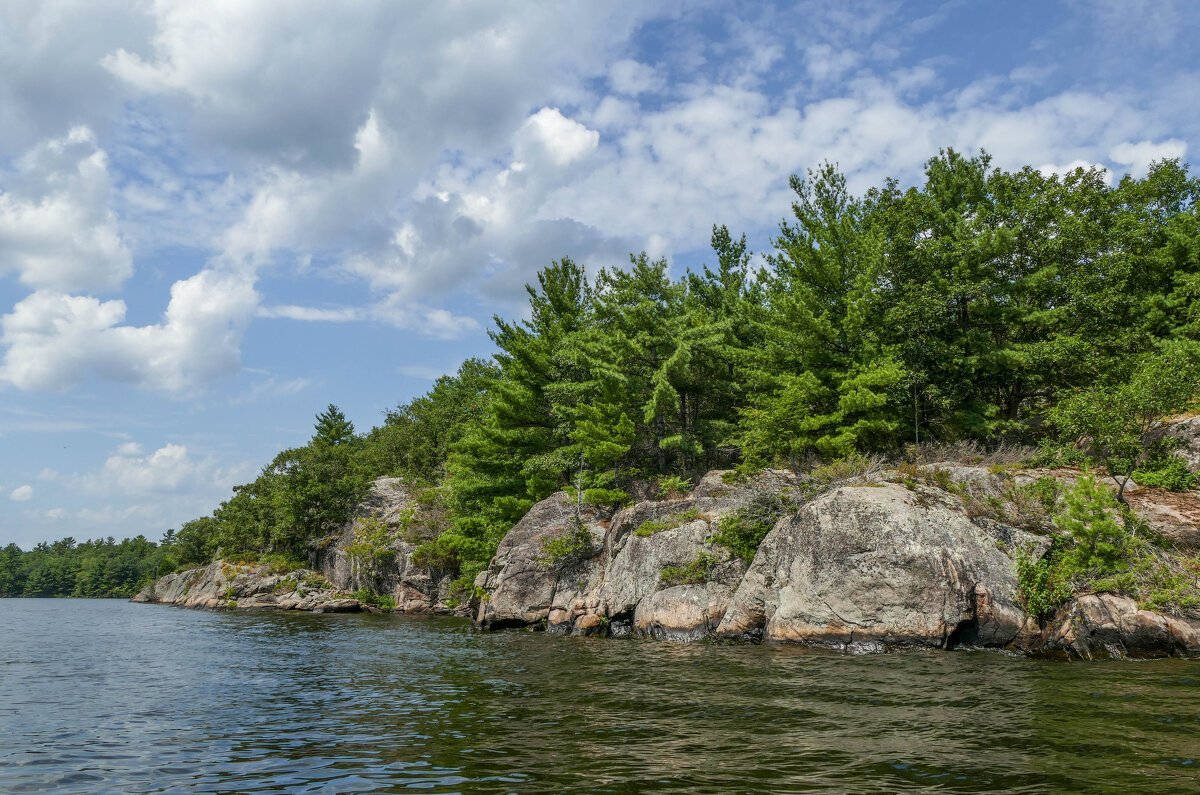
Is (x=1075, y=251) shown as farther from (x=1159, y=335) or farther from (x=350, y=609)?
(x=350, y=609)

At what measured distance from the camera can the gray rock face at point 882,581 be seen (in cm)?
1867

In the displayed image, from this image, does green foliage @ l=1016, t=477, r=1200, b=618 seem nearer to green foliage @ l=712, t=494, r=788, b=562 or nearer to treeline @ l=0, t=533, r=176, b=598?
green foliage @ l=712, t=494, r=788, b=562

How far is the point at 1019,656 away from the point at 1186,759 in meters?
10.7

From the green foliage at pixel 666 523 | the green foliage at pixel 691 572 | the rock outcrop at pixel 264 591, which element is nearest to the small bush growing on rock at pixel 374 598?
the rock outcrop at pixel 264 591

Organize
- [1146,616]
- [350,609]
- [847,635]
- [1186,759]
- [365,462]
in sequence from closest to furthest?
[1186,759]
[1146,616]
[847,635]
[350,609]
[365,462]

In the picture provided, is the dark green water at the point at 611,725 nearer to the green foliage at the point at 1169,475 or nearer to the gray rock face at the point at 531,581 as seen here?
the green foliage at the point at 1169,475

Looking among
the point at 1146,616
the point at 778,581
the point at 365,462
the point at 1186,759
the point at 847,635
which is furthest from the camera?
the point at 365,462

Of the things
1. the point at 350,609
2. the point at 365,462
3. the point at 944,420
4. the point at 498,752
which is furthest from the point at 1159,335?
the point at 365,462

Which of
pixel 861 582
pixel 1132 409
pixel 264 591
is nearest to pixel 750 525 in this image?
pixel 861 582

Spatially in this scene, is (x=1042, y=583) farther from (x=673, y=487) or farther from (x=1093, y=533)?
(x=673, y=487)

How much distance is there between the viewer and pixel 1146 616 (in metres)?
16.5

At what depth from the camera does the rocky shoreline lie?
724 inches

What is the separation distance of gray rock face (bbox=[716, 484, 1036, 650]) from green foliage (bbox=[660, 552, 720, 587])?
246 centimetres

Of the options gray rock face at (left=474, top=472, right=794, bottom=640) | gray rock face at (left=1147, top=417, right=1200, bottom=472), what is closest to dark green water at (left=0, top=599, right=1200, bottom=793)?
gray rock face at (left=474, top=472, right=794, bottom=640)
